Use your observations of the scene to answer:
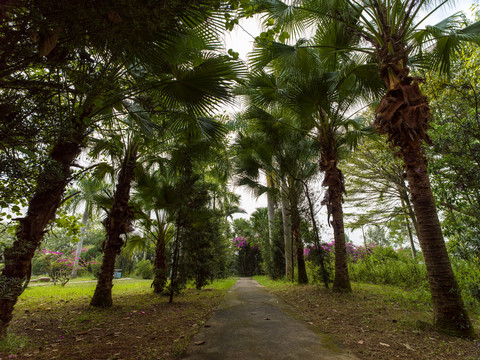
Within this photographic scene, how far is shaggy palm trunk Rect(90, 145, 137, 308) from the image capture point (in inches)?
189

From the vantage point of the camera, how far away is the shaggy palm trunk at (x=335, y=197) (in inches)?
224

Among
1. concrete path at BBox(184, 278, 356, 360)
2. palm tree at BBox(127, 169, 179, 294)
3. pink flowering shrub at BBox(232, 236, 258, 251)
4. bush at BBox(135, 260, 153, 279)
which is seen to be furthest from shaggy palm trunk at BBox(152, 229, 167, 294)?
bush at BBox(135, 260, 153, 279)

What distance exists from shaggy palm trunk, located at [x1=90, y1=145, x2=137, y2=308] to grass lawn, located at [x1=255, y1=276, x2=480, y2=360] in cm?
423

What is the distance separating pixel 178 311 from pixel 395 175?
10.4m

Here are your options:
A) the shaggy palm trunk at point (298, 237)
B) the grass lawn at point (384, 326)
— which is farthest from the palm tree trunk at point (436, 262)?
the shaggy palm trunk at point (298, 237)

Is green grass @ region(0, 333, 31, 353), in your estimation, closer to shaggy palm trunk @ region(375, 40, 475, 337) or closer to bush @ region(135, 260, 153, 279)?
shaggy palm trunk @ region(375, 40, 475, 337)

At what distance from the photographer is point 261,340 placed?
104 inches

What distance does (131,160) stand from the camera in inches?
216

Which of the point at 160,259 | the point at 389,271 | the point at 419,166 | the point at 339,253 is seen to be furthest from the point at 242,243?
the point at 419,166

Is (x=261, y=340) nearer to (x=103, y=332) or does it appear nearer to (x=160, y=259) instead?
(x=103, y=332)

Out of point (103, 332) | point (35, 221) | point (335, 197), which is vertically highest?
point (335, 197)

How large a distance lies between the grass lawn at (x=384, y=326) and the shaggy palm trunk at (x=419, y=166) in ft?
0.94

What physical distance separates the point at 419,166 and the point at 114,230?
19.6ft

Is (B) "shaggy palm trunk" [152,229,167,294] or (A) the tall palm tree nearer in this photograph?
(A) the tall palm tree
